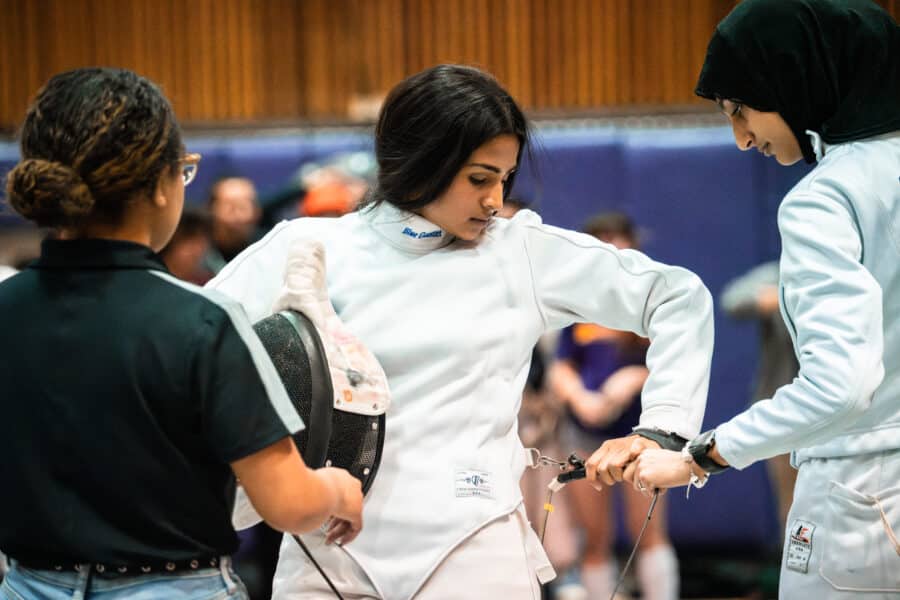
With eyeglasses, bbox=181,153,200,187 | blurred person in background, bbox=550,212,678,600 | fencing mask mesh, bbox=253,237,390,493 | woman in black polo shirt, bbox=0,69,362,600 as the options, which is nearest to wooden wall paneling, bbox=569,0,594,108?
blurred person in background, bbox=550,212,678,600

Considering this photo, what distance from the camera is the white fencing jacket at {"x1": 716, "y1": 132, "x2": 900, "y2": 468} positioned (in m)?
1.83

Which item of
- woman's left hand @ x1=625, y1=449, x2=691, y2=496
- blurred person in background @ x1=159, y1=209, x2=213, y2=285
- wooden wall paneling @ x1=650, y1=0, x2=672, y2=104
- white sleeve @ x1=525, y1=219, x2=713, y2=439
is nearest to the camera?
woman's left hand @ x1=625, y1=449, x2=691, y2=496

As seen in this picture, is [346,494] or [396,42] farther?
[396,42]

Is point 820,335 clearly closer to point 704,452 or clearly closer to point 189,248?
point 704,452

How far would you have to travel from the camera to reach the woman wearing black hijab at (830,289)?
1855mm

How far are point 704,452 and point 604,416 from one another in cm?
280

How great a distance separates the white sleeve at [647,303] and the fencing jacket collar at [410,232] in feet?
0.63

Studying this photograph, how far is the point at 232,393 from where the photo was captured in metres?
1.56

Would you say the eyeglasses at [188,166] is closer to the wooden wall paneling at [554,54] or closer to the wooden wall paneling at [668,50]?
the wooden wall paneling at [554,54]

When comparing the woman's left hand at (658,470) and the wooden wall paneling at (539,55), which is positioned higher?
the wooden wall paneling at (539,55)

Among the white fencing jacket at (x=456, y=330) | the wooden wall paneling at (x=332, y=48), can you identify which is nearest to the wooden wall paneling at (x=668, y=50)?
the wooden wall paneling at (x=332, y=48)

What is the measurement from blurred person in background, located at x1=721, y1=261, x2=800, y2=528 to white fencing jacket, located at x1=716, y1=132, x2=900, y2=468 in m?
2.33

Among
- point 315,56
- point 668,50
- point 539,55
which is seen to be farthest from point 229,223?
point 668,50

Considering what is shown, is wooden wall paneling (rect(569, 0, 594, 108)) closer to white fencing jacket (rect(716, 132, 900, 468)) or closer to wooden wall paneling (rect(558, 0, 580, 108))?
wooden wall paneling (rect(558, 0, 580, 108))
